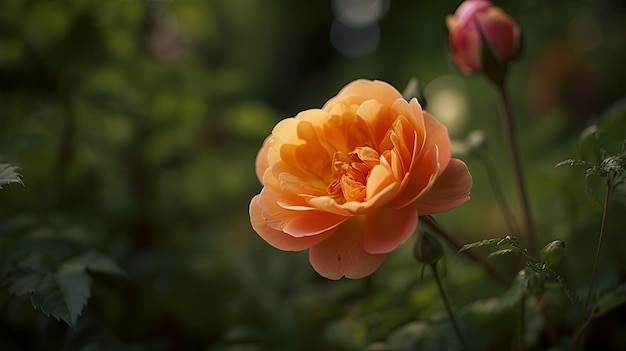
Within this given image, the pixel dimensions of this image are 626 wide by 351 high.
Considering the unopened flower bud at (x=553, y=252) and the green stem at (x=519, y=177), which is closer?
the unopened flower bud at (x=553, y=252)

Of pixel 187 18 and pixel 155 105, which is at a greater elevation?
pixel 187 18

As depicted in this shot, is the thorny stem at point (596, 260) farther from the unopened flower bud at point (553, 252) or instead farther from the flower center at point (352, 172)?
the flower center at point (352, 172)

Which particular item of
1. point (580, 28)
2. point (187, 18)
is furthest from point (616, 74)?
point (187, 18)

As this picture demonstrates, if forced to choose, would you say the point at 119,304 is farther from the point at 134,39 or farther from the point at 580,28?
the point at 580,28

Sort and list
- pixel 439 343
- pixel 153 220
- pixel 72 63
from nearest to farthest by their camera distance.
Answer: pixel 439 343, pixel 72 63, pixel 153 220

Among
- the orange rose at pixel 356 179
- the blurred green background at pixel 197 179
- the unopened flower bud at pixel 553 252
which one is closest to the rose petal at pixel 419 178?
the orange rose at pixel 356 179

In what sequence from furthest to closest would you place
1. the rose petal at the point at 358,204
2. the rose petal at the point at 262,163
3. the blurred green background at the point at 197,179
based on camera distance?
1. the blurred green background at the point at 197,179
2. the rose petal at the point at 262,163
3. the rose petal at the point at 358,204
